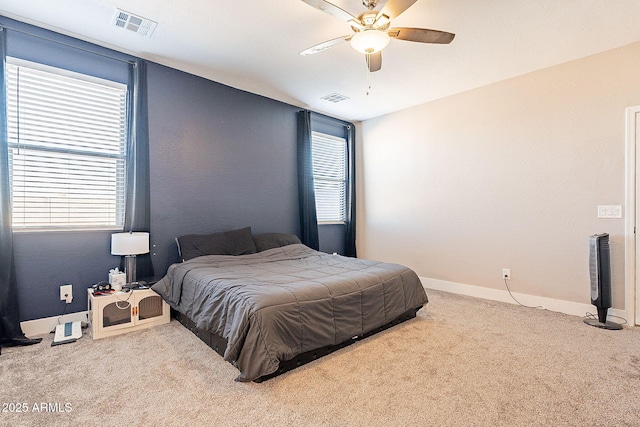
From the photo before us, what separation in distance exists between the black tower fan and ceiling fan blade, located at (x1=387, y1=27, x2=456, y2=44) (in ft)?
7.65

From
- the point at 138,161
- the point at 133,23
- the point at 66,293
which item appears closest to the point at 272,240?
the point at 138,161

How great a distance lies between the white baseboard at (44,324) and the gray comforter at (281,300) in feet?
2.54

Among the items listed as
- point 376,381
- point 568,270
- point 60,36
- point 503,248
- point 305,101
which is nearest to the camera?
point 376,381

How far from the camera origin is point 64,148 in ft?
9.52

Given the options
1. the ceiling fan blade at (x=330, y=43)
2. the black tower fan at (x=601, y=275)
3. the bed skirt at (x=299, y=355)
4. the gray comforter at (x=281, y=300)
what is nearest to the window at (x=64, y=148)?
the gray comforter at (x=281, y=300)

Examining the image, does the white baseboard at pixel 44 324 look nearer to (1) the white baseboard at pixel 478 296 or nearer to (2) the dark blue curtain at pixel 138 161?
(1) the white baseboard at pixel 478 296

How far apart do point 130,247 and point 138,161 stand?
36.0 inches

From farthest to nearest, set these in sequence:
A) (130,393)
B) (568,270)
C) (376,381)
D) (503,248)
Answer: (503,248)
(568,270)
(376,381)
(130,393)

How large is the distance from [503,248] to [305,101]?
3.30m

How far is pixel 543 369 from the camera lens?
7.11 ft

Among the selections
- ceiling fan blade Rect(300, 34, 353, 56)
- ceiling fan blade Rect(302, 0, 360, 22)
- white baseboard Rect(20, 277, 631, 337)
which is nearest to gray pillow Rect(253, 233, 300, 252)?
A: white baseboard Rect(20, 277, 631, 337)

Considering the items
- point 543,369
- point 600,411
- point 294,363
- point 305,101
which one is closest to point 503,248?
point 543,369

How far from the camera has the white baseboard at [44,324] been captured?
2.69 m

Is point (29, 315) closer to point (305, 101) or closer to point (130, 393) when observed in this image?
point (130, 393)
